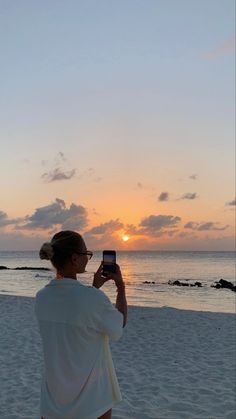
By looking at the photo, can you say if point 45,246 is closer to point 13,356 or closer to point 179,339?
point 13,356

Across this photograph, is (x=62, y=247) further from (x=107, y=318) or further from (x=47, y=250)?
(x=107, y=318)

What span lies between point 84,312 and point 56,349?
0.32 meters

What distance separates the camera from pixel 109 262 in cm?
314

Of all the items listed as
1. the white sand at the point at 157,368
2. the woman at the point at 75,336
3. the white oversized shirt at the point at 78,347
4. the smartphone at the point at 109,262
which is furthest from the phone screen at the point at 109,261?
the white sand at the point at 157,368

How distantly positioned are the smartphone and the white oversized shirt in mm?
344

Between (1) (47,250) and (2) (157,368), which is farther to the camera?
(2) (157,368)

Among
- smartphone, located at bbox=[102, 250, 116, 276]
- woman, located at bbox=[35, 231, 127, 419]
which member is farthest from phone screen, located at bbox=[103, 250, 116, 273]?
woman, located at bbox=[35, 231, 127, 419]

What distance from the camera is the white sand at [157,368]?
7129mm

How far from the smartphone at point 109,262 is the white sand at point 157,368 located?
14.4 feet

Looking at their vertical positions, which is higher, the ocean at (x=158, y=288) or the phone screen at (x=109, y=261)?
the phone screen at (x=109, y=261)

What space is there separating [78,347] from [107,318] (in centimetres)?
25

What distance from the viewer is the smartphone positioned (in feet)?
10.2

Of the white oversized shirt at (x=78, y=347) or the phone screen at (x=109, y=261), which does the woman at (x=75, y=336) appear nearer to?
the white oversized shirt at (x=78, y=347)

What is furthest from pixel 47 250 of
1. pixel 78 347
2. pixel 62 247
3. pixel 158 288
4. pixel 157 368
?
pixel 158 288
